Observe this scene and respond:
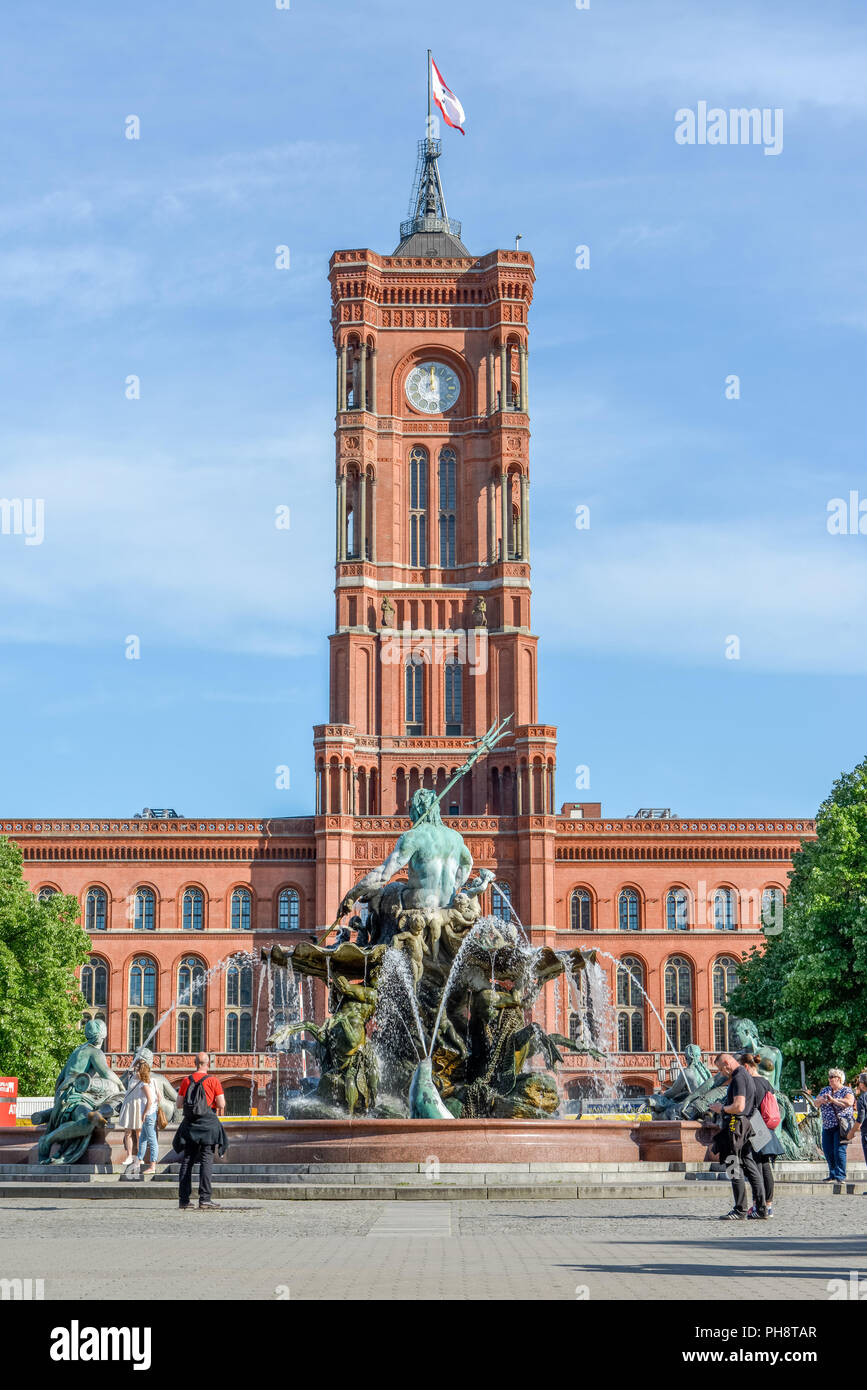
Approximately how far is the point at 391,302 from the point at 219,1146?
3038 inches

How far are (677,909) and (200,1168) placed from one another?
6529 centimetres

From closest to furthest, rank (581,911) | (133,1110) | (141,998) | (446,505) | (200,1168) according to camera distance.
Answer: (200,1168)
(133,1110)
(141,998)
(581,911)
(446,505)

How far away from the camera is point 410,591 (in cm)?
8600

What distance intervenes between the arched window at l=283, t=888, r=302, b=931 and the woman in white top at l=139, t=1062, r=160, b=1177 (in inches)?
2311

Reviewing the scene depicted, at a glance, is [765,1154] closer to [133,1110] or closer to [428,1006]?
[133,1110]

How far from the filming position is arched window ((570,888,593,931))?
263 ft

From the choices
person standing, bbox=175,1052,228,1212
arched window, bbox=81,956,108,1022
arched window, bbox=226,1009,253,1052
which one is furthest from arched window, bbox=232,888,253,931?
person standing, bbox=175,1052,228,1212

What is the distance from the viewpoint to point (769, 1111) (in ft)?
53.3

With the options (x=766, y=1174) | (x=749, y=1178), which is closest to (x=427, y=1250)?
(x=749, y=1178)

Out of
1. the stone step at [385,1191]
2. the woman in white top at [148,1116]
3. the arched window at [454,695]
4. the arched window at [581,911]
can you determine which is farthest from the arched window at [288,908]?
the stone step at [385,1191]

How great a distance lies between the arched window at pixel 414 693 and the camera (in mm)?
84188

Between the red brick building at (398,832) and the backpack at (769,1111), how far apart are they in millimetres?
57075
